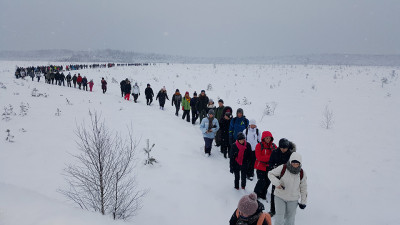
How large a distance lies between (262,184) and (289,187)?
4.72ft

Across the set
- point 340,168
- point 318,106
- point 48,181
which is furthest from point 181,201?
point 318,106

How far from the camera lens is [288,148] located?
170 inches

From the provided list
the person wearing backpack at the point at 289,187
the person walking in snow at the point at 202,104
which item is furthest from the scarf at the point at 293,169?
the person walking in snow at the point at 202,104

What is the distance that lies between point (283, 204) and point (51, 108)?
12.3m

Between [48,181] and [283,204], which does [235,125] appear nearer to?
[283,204]

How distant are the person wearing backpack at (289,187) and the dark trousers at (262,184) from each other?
1046 mm

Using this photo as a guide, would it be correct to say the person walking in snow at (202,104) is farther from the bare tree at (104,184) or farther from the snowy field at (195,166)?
the bare tree at (104,184)

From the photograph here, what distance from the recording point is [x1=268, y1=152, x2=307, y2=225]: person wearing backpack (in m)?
3.65

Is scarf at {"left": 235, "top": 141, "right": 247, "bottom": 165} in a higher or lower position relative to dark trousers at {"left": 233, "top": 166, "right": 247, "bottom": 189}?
higher

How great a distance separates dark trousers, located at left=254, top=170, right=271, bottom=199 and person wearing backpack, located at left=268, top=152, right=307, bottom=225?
105cm

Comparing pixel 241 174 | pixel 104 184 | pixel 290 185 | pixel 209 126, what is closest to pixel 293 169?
pixel 290 185

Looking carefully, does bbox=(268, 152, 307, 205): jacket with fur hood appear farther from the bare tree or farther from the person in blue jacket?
the person in blue jacket

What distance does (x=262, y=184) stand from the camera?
5133 millimetres

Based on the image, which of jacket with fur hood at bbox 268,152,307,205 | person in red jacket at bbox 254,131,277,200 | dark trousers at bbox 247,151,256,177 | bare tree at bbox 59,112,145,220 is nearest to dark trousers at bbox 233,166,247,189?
dark trousers at bbox 247,151,256,177
